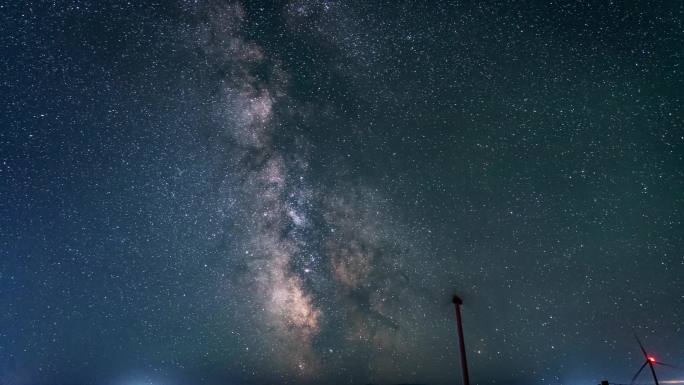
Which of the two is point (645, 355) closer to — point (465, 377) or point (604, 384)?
point (604, 384)

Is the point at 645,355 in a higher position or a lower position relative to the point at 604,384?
higher

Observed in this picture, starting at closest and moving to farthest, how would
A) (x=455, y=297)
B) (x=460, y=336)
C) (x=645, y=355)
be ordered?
(x=460, y=336) < (x=455, y=297) < (x=645, y=355)

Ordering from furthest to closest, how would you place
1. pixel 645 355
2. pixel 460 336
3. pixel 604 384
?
pixel 645 355 < pixel 460 336 < pixel 604 384

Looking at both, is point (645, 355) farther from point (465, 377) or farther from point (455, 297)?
point (465, 377)

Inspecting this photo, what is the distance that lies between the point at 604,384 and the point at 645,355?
3765 centimetres

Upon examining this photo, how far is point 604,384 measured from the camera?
24719mm

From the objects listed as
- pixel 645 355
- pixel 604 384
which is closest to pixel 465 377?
pixel 604 384

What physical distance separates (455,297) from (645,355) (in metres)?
37.5

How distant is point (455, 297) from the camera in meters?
35.0

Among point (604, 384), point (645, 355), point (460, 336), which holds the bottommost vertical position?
point (604, 384)

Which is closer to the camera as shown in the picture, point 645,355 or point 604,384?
point 604,384

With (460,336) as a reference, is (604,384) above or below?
below

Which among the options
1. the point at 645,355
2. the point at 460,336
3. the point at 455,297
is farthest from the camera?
the point at 645,355

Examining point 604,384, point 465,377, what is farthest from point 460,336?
point 604,384
